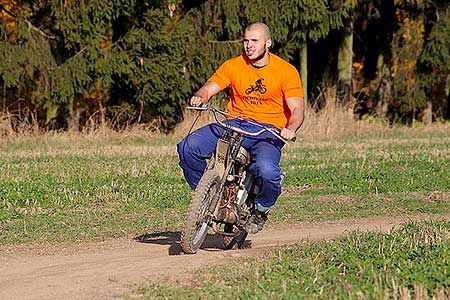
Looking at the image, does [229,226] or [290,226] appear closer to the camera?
[229,226]

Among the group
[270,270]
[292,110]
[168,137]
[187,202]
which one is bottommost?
[168,137]

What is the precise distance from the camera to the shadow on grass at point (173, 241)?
10484 millimetres

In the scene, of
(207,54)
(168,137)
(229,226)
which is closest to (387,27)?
(207,54)

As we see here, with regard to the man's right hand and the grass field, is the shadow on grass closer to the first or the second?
the grass field

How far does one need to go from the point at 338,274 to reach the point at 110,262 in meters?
2.39

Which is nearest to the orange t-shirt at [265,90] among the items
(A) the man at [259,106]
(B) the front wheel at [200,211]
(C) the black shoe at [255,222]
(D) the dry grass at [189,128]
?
(A) the man at [259,106]

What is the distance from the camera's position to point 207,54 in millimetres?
28172

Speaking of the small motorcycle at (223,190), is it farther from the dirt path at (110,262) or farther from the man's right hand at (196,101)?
the dirt path at (110,262)

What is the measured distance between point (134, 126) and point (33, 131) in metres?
2.78

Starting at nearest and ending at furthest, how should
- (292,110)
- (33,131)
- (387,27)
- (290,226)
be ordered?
(292,110), (290,226), (33,131), (387,27)

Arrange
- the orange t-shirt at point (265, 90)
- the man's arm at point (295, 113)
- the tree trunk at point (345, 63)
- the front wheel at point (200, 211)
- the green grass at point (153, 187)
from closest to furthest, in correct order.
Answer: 1. the front wheel at point (200, 211)
2. the man's arm at point (295, 113)
3. the orange t-shirt at point (265, 90)
4. the green grass at point (153, 187)
5. the tree trunk at point (345, 63)

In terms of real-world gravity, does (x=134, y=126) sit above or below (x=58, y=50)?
below

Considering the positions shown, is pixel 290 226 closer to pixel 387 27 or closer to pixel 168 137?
pixel 168 137

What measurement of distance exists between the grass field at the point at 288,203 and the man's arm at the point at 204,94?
5.17 feet
